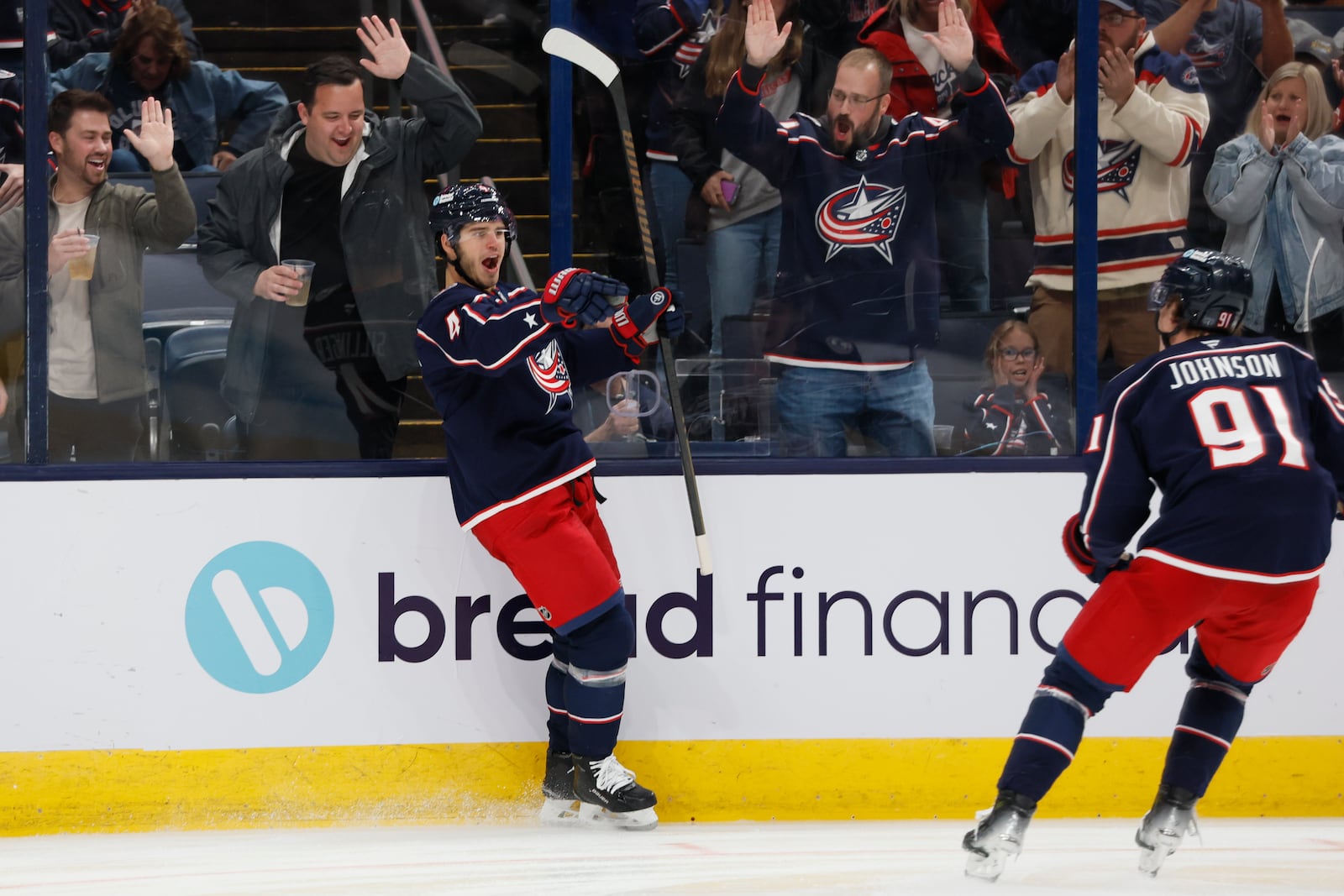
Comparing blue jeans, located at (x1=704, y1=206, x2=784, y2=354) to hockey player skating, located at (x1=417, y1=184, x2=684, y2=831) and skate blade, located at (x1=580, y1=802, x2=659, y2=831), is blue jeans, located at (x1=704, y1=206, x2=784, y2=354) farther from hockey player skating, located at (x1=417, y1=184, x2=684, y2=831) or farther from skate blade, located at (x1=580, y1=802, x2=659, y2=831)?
skate blade, located at (x1=580, y1=802, x2=659, y2=831)

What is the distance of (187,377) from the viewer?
3436mm

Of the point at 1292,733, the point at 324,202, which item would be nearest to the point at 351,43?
the point at 324,202

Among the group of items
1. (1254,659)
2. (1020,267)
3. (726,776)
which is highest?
(1020,267)

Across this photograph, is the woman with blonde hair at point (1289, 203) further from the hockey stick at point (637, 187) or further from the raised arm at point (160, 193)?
the raised arm at point (160, 193)

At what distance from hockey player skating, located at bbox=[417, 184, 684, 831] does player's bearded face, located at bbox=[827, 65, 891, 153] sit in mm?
656

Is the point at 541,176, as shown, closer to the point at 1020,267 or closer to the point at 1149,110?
the point at 1020,267

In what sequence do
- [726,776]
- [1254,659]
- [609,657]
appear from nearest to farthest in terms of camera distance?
[1254,659] < [609,657] < [726,776]

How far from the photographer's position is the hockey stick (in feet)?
10.8

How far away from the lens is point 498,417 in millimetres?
3211

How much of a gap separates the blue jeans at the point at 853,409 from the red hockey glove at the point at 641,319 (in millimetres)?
370

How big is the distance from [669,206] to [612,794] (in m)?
1.39

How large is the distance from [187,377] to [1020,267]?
2000mm

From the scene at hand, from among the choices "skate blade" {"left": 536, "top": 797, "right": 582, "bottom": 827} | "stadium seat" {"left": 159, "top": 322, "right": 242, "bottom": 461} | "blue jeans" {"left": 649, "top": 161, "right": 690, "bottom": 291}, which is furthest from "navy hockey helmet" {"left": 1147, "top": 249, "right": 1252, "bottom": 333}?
"stadium seat" {"left": 159, "top": 322, "right": 242, "bottom": 461}

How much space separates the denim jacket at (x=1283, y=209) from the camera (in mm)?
3625
